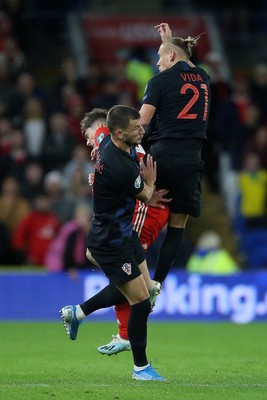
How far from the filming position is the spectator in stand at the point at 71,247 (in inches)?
709

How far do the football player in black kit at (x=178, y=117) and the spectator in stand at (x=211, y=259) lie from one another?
817 cm

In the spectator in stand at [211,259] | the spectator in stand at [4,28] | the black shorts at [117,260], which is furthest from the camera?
the spectator in stand at [4,28]

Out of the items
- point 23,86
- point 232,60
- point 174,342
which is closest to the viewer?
point 174,342

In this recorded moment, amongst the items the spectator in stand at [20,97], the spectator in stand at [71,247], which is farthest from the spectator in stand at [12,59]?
the spectator in stand at [71,247]

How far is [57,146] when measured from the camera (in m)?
20.0

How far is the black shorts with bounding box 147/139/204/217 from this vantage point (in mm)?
10758

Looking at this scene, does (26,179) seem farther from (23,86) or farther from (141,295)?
(141,295)

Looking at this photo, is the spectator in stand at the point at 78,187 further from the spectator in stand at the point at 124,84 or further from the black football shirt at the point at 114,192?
the black football shirt at the point at 114,192

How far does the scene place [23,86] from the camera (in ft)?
65.4

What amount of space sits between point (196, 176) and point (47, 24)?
13392 millimetres

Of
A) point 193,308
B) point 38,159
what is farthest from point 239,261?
point 38,159

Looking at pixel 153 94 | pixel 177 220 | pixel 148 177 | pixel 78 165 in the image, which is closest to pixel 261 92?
pixel 78 165

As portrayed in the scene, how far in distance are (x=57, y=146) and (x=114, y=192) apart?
10.0 meters

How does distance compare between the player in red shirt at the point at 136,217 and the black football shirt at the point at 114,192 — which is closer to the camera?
the black football shirt at the point at 114,192
